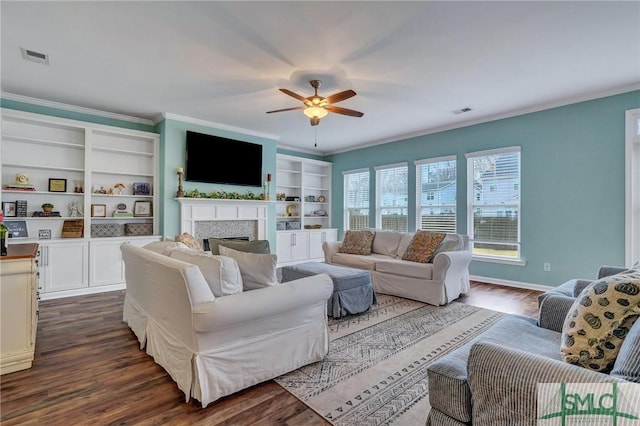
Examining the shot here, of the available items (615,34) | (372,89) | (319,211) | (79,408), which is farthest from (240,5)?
(319,211)

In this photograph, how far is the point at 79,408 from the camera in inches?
73.5

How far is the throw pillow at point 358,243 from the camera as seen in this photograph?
5035 mm

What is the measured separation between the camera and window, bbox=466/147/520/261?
4.89 meters

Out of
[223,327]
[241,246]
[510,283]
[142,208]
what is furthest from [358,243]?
[142,208]

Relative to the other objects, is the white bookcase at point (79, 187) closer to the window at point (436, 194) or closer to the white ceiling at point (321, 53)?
the white ceiling at point (321, 53)

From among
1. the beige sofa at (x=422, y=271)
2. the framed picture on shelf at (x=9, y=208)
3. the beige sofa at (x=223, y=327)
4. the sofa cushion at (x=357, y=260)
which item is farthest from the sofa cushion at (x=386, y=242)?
the framed picture on shelf at (x=9, y=208)

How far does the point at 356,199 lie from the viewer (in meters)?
7.46

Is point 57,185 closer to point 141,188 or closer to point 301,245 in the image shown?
point 141,188

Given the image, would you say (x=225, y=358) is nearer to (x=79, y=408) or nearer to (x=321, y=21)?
(x=79, y=408)

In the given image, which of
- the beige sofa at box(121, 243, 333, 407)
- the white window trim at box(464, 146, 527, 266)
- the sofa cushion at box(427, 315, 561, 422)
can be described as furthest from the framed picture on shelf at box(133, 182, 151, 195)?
the white window trim at box(464, 146, 527, 266)

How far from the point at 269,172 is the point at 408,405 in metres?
5.00
